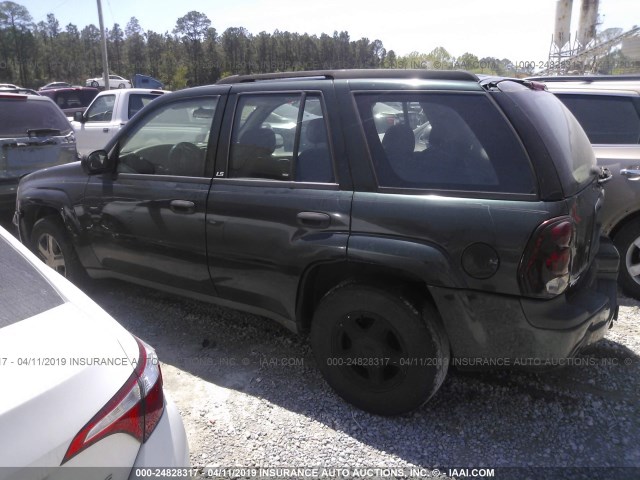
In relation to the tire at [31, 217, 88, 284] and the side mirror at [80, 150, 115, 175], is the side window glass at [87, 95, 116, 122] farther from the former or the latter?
the side mirror at [80, 150, 115, 175]

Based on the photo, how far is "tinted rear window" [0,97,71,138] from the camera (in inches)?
254

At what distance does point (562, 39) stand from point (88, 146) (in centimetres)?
2184

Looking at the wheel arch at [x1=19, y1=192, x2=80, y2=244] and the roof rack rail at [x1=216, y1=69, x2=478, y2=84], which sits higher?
the roof rack rail at [x1=216, y1=69, x2=478, y2=84]

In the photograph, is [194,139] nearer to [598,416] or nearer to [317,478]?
[317,478]

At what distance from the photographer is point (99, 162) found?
3.85m

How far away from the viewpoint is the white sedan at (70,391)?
131 centimetres

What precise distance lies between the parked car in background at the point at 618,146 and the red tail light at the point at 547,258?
229 centimetres

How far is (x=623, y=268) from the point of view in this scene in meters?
4.45

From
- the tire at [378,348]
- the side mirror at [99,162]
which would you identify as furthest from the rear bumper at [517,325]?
the side mirror at [99,162]

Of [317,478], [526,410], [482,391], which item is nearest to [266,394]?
[317,478]

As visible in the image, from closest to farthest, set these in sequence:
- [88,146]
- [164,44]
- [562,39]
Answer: [88,146], [562,39], [164,44]

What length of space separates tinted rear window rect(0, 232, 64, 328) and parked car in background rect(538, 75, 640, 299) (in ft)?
13.7

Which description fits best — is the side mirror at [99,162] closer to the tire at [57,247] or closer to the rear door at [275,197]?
the tire at [57,247]

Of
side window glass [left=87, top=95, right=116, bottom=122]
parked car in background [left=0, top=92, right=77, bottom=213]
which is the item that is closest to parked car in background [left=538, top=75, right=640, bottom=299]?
parked car in background [left=0, top=92, right=77, bottom=213]
